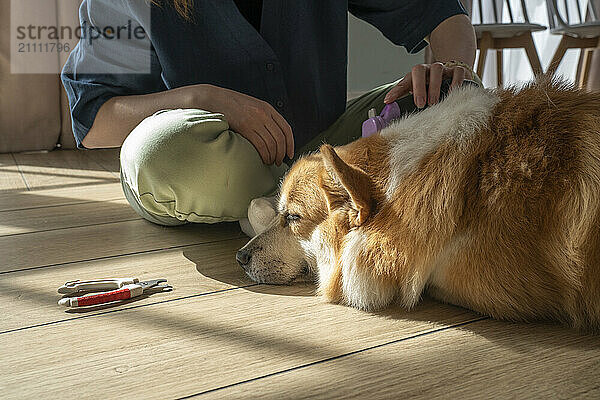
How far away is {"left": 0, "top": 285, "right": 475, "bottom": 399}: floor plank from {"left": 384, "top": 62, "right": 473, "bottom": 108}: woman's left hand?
0.44 metres

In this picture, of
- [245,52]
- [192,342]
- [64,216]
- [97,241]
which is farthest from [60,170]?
[192,342]

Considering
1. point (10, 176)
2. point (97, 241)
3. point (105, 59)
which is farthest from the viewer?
point (10, 176)

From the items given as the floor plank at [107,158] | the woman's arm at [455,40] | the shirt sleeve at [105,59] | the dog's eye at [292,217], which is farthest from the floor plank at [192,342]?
the floor plank at [107,158]

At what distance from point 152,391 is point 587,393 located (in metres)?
0.52

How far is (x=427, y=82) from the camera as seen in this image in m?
1.31

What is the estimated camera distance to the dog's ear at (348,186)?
966 mm

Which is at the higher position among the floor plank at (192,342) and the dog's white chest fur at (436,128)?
the dog's white chest fur at (436,128)

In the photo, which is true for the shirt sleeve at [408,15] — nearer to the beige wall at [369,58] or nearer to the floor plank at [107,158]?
the floor plank at [107,158]

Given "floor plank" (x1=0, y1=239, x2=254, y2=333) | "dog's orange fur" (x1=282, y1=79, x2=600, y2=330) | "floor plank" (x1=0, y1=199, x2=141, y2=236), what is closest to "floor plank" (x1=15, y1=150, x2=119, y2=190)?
"floor plank" (x1=0, y1=199, x2=141, y2=236)

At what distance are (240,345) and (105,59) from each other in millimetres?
954

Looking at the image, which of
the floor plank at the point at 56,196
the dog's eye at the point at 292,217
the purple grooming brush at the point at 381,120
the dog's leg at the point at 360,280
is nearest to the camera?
the dog's leg at the point at 360,280

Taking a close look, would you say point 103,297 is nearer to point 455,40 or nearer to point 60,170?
point 455,40

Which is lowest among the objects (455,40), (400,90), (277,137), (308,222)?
(308,222)

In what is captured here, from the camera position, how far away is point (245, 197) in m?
1.39
